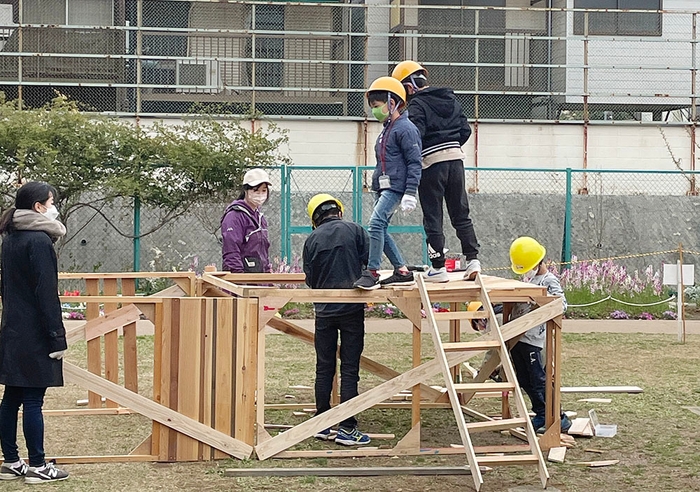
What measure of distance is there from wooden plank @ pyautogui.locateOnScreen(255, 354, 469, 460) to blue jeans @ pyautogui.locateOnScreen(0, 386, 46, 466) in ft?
5.07

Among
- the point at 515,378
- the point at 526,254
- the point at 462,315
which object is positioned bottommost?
the point at 515,378

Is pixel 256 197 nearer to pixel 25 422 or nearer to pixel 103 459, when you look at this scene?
pixel 103 459

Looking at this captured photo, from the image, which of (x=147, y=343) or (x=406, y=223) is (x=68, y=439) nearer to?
(x=147, y=343)

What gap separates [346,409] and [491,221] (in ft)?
45.9

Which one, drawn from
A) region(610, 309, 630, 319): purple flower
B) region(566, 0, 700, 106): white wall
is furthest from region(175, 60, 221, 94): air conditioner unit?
region(610, 309, 630, 319): purple flower

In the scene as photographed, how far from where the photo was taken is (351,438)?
8.75 meters

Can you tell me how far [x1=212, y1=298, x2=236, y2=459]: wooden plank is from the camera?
318 inches

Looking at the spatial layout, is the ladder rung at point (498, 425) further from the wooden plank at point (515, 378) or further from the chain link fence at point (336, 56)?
the chain link fence at point (336, 56)

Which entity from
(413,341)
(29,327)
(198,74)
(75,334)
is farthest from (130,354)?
(198,74)

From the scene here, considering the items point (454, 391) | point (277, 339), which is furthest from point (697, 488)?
point (277, 339)

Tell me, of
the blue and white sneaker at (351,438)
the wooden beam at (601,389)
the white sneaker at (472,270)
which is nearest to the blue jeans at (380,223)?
the white sneaker at (472,270)

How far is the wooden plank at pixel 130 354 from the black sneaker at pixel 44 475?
1862mm

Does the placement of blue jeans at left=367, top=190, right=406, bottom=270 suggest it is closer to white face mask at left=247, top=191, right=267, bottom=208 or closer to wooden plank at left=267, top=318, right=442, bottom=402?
wooden plank at left=267, top=318, right=442, bottom=402

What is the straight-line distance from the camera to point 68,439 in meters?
8.81
